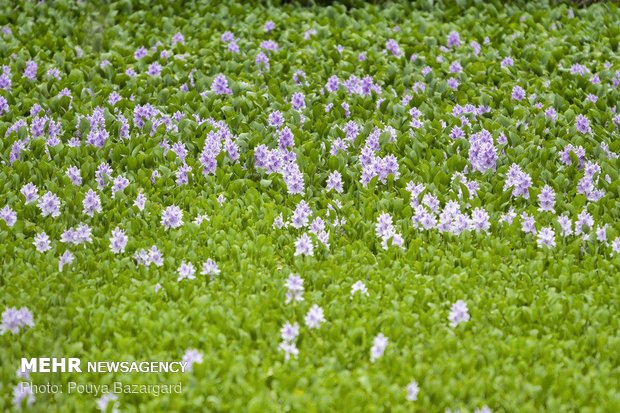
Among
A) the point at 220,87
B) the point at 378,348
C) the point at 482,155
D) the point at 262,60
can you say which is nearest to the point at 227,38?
the point at 262,60

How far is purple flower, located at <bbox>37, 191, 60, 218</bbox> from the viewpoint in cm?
545

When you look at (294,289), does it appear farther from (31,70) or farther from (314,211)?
(31,70)

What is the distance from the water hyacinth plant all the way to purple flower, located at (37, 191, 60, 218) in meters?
0.01

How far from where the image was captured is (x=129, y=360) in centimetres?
418

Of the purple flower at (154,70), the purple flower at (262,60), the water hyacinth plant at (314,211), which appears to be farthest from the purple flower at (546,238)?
the purple flower at (154,70)

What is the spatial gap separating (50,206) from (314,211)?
160 cm

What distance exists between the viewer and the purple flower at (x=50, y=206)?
5.45 m

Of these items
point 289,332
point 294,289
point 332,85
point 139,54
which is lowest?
point 289,332

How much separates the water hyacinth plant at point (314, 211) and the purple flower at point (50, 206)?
0.01 m

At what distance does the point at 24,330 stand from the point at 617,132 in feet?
14.5

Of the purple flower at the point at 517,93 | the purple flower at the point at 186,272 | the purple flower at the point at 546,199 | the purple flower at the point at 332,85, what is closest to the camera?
the purple flower at the point at 186,272

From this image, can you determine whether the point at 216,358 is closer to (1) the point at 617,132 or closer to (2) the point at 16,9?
(1) the point at 617,132

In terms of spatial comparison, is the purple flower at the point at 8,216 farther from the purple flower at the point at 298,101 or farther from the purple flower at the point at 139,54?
the purple flower at the point at 139,54

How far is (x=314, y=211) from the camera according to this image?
5559 mm
